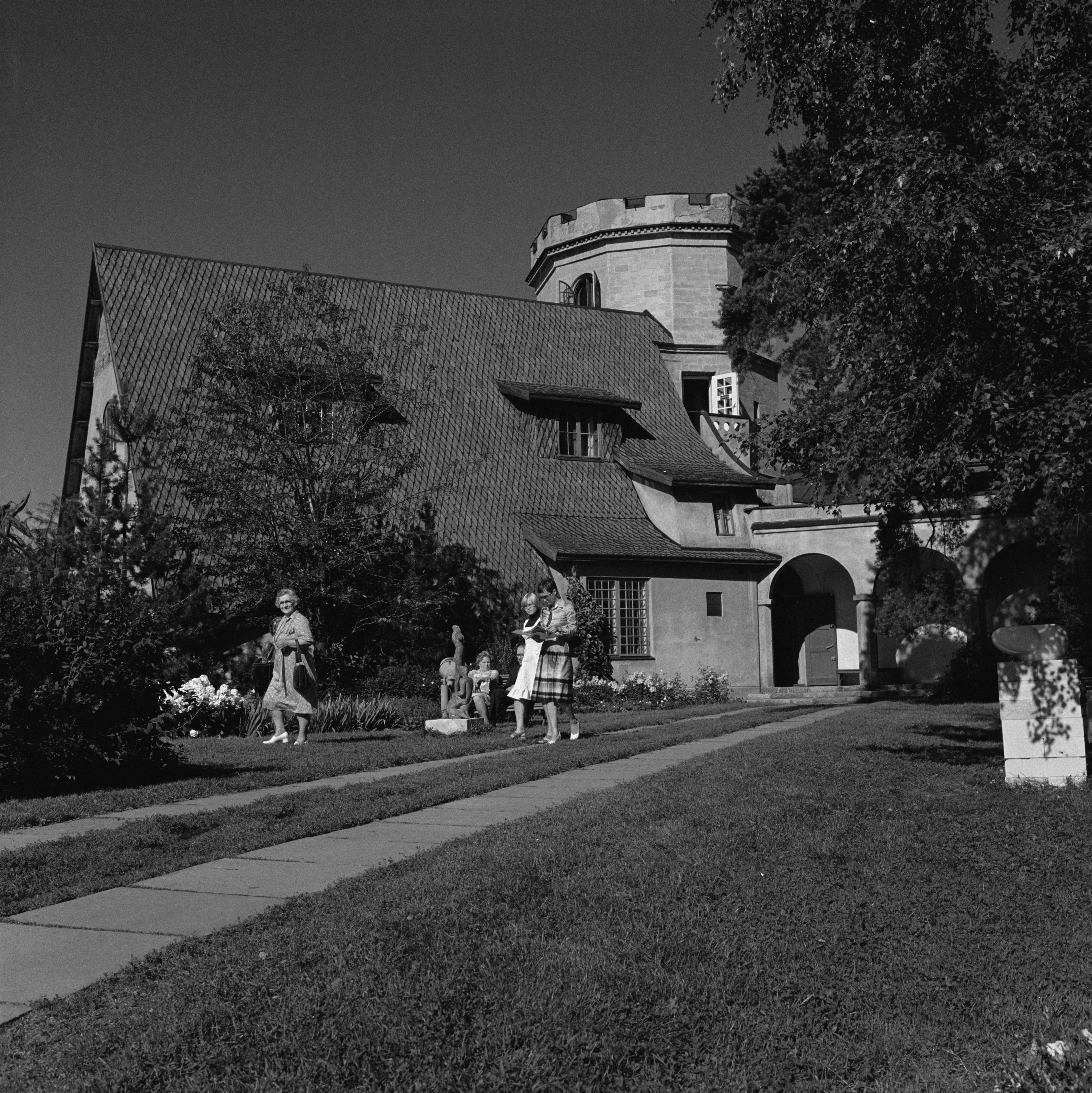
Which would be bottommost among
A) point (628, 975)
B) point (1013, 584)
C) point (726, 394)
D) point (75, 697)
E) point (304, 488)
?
point (628, 975)

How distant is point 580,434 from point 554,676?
697 inches

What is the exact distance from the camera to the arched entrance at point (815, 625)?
32.5 m

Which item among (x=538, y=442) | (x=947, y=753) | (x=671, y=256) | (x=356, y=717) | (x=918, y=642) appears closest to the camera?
(x=947, y=753)

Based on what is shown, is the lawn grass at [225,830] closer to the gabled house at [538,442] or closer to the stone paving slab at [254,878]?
the stone paving slab at [254,878]

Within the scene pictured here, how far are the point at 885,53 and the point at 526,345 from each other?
22637 millimetres

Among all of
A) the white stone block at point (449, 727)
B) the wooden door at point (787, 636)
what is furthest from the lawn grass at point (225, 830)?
the wooden door at point (787, 636)

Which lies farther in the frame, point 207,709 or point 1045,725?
point 207,709

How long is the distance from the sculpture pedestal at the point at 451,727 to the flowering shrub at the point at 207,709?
3.37 meters

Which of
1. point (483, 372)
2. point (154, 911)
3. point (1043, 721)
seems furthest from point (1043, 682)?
point (483, 372)

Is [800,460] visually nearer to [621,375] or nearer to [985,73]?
[985,73]

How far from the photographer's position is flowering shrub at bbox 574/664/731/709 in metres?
26.1

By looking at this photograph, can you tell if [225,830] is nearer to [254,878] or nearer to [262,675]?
[254,878]

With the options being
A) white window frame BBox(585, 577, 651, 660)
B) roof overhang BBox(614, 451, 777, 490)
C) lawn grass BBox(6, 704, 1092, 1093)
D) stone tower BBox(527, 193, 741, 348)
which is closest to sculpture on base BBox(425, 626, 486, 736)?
white window frame BBox(585, 577, 651, 660)

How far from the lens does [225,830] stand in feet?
22.8
